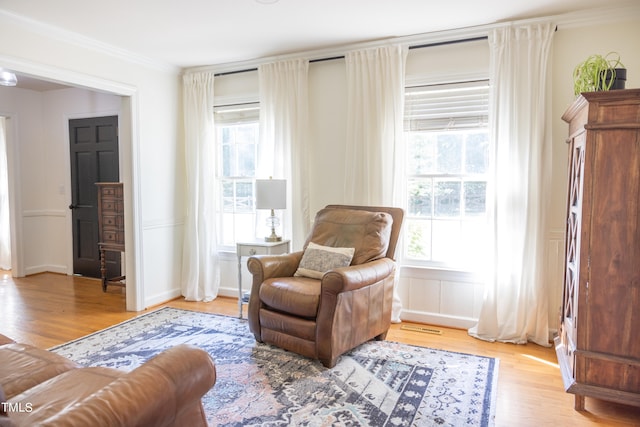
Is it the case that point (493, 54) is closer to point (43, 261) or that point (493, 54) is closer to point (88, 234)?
point (88, 234)

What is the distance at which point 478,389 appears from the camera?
2.47 meters

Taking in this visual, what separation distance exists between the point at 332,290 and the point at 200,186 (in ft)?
7.79

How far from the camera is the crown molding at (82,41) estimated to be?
10.1ft

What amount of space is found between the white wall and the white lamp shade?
129 centimetres

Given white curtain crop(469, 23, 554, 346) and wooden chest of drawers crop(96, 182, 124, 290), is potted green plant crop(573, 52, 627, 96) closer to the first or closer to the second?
white curtain crop(469, 23, 554, 346)

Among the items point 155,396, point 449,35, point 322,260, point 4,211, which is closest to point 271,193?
point 322,260

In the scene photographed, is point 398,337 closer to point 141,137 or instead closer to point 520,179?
point 520,179

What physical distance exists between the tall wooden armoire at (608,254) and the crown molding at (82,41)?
12.1ft

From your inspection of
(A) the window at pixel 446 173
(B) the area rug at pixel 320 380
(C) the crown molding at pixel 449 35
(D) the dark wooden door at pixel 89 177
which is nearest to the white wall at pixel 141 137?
(C) the crown molding at pixel 449 35

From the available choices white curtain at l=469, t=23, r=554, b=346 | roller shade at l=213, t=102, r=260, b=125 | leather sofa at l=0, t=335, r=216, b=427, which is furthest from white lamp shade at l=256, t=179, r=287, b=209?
leather sofa at l=0, t=335, r=216, b=427

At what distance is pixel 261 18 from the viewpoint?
314 cm

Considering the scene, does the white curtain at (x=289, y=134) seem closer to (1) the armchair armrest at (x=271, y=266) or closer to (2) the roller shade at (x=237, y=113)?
(2) the roller shade at (x=237, y=113)

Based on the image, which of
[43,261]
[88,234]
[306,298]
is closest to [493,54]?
[306,298]

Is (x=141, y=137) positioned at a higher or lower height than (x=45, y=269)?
higher
